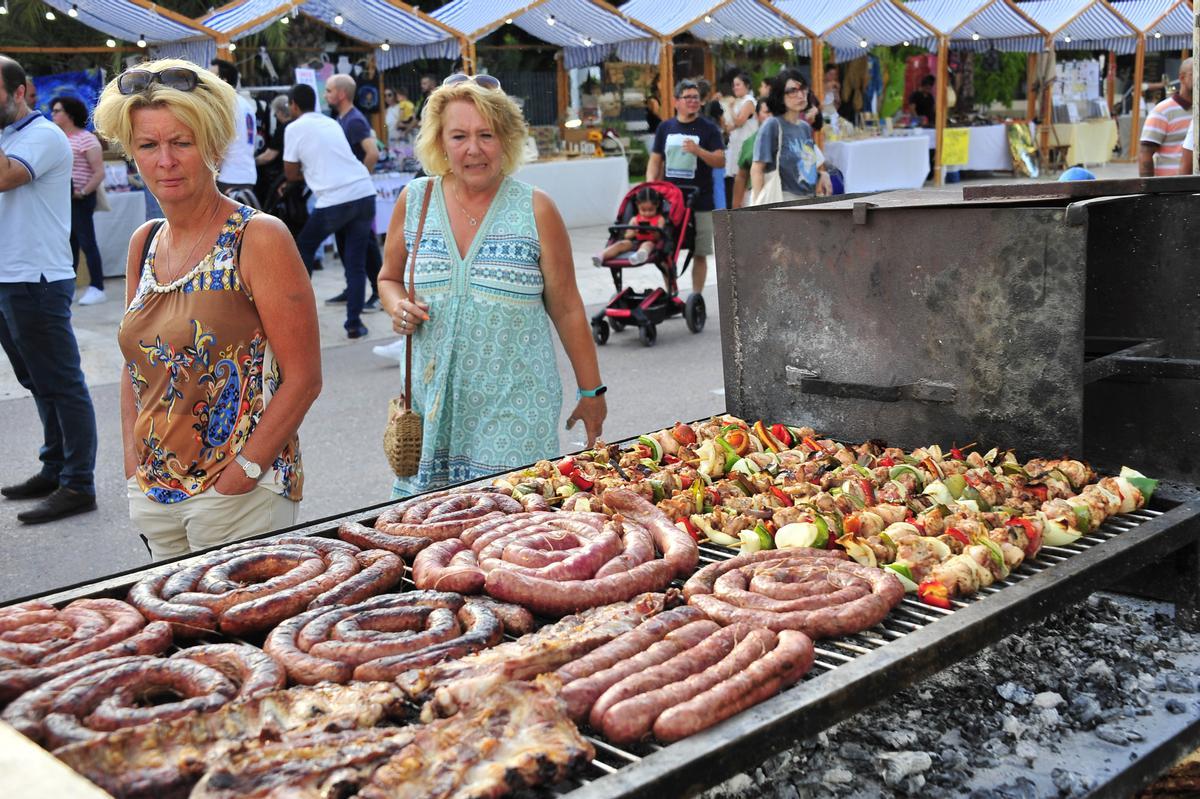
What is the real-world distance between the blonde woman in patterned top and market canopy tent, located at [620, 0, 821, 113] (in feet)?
57.3

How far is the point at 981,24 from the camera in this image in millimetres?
25750

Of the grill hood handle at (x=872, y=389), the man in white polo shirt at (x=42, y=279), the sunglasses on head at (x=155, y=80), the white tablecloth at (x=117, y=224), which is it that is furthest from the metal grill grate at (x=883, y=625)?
the white tablecloth at (x=117, y=224)

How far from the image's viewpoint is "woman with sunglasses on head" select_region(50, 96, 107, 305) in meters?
10.8

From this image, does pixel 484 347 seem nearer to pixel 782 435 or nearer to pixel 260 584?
pixel 782 435

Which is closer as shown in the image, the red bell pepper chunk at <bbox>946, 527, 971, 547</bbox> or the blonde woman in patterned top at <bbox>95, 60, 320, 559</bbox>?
the red bell pepper chunk at <bbox>946, 527, 971, 547</bbox>

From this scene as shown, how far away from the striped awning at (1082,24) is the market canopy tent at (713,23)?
23.1 feet

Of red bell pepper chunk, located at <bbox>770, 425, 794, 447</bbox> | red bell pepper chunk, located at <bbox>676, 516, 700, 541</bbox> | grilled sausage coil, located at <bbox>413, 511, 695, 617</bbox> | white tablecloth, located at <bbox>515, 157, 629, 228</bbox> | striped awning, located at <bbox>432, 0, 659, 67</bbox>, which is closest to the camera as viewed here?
grilled sausage coil, located at <bbox>413, 511, 695, 617</bbox>

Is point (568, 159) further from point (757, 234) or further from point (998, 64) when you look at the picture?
point (757, 234)

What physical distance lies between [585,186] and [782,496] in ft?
55.6

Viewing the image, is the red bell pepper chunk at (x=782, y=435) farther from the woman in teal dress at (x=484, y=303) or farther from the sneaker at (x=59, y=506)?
the sneaker at (x=59, y=506)

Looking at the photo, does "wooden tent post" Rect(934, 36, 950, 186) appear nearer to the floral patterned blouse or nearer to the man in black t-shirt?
the man in black t-shirt

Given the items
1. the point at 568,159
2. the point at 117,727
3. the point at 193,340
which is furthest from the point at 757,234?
the point at 568,159

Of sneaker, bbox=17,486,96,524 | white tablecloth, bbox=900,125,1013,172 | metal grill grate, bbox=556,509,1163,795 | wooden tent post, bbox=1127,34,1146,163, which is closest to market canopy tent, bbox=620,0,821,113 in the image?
white tablecloth, bbox=900,125,1013,172

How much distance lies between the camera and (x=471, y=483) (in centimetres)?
376
